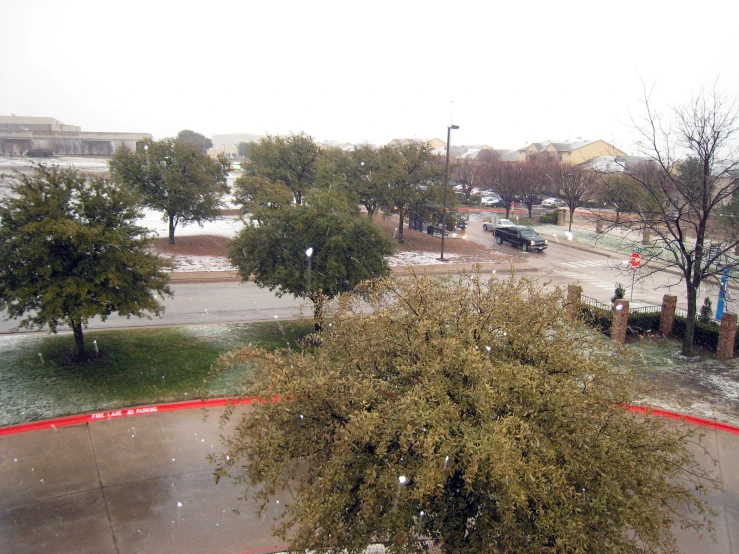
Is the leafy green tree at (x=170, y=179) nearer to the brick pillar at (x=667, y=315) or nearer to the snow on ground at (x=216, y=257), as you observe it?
the snow on ground at (x=216, y=257)

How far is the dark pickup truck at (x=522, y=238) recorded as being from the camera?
3434cm

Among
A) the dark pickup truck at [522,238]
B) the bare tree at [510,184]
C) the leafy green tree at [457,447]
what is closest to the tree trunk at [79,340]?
the leafy green tree at [457,447]

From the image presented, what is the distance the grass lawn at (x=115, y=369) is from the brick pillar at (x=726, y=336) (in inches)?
456

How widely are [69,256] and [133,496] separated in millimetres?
6341

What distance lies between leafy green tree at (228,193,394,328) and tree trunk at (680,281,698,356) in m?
8.34

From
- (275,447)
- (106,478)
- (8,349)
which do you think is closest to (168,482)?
(106,478)

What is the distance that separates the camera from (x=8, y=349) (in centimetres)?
1383

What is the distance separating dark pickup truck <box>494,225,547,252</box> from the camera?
1352 inches

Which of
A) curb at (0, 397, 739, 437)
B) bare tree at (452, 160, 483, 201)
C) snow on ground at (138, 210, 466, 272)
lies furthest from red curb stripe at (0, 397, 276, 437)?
bare tree at (452, 160, 483, 201)

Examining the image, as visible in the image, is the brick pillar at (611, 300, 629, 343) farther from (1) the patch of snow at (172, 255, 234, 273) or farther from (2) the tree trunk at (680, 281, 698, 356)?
(1) the patch of snow at (172, 255, 234, 273)

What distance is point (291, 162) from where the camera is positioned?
123ft

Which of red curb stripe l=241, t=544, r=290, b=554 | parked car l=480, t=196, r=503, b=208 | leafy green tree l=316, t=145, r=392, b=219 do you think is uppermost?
leafy green tree l=316, t=145, r=392, b=219

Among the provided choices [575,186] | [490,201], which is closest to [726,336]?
[575,186]

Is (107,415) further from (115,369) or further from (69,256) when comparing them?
(69,256)
